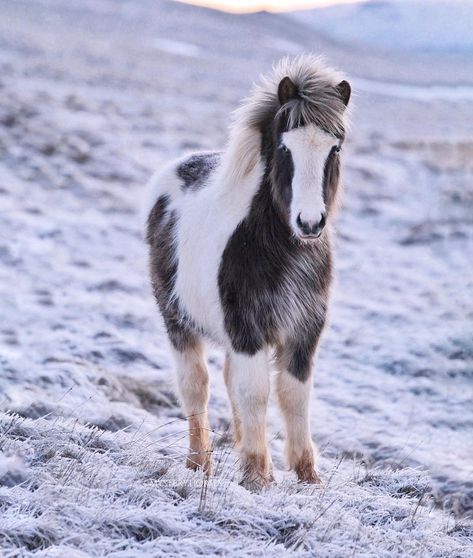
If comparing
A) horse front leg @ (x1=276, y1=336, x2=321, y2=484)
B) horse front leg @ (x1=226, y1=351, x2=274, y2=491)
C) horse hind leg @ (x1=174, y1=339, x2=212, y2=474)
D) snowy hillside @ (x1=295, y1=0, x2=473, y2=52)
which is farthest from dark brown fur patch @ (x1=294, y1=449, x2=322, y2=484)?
snowy hillside @ (x1=295, y1=0, x2=473, y2=52)

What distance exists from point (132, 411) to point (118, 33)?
150 ft

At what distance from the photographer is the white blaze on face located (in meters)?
4.02

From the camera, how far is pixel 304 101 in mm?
4250

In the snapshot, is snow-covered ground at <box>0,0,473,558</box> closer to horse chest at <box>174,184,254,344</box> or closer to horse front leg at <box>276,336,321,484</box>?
horse front leg at <box>276,336,321,484</box>

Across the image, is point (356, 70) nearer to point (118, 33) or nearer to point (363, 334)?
point (118, 33)

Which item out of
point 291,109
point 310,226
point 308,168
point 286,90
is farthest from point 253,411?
point 286,90

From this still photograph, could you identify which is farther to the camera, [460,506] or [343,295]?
[343,295]

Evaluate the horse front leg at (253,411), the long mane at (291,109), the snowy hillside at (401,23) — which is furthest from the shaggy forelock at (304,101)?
the snowy hillside at (401,23)

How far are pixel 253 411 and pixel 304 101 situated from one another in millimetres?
1726

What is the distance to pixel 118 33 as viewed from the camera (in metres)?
48.7

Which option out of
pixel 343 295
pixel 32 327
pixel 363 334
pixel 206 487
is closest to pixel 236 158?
pixel 206 487

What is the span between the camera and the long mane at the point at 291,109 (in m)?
4.23

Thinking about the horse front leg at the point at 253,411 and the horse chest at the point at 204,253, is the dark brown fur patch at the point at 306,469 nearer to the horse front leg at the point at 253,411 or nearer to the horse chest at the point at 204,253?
the horse front leg at the point at 253,411

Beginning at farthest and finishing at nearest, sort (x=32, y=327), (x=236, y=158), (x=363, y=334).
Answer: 1. (x=363, y=334)
2. (x=32, y=327)
3. (x=236, y=158)
